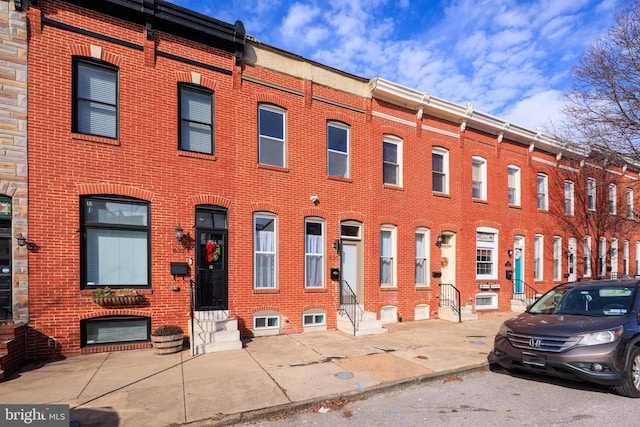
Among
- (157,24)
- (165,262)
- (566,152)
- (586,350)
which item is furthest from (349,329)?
(566,152)

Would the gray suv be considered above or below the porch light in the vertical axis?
below

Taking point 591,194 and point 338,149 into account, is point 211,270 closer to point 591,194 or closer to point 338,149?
point 338,149

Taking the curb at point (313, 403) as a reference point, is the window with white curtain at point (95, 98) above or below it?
above

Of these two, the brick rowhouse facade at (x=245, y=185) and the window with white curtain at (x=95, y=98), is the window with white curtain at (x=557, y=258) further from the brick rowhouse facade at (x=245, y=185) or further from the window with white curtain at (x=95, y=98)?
the window with white curtain at (x=95, y=98)

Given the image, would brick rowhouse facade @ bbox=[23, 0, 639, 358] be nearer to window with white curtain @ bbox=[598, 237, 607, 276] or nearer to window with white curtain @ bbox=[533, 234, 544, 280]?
window with white curtain @ bbox=[533, 234, 544, 280]

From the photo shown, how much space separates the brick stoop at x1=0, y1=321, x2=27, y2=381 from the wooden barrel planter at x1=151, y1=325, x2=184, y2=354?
2.26 m

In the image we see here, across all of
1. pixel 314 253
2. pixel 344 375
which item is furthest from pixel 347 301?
pixel 344 375

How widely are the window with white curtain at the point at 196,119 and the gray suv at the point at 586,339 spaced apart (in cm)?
789

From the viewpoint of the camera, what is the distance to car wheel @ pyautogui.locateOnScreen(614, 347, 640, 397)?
17.7ft

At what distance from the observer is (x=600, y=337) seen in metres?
5.56

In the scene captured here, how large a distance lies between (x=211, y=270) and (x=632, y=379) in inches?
326

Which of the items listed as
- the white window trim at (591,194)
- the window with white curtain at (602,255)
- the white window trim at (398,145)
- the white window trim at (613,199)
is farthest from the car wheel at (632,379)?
the white window trim at (613,199)

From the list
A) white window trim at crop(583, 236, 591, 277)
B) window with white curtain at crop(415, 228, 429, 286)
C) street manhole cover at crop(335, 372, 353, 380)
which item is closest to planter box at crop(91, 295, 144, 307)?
street manhole cover at crop(335, 372, 353, 380)

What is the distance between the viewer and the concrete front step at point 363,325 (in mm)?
9898
